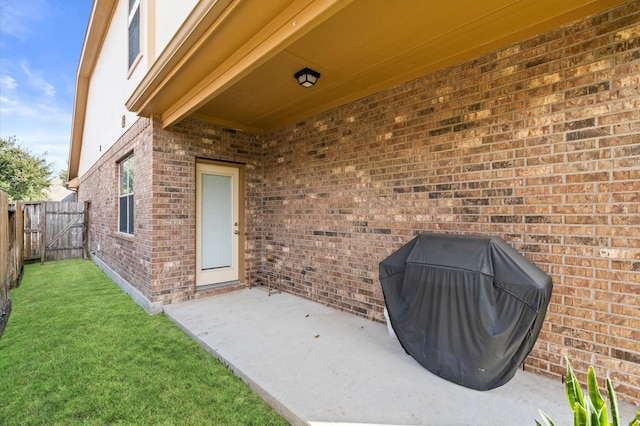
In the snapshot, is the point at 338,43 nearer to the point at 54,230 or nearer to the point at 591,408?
the point at 591,408

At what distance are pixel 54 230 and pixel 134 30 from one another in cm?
755

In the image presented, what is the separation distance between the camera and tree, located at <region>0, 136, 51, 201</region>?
18938 millimetres

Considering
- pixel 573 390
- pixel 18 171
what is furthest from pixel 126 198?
pixel 18 171

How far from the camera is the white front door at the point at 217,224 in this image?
520 centimetres

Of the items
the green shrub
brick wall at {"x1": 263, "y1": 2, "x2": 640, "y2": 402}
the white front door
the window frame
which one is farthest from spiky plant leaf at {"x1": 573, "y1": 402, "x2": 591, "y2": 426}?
the window frame

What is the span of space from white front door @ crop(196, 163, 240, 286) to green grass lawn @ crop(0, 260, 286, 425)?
3.89 feet

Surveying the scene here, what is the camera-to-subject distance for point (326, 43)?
2914 mm

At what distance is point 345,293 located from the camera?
4.25m

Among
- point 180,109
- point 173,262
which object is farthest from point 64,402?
point 180,109

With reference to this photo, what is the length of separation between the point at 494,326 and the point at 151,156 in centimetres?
479

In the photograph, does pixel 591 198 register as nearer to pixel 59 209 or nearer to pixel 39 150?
pixel 59 209

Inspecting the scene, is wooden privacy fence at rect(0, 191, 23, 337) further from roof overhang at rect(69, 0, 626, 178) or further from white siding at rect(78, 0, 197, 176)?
roof overhang at rect(69, 0, 626, 178)

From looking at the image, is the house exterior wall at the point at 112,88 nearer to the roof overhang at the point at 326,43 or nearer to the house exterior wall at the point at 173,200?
the house exterior wall at the point at 173,200

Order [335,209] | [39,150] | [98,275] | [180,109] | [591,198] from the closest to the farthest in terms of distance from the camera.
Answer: [591,198]
[180,109]
[335,209]
[98,275]
[39,150]
